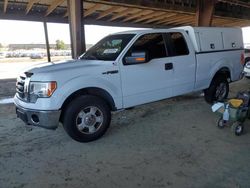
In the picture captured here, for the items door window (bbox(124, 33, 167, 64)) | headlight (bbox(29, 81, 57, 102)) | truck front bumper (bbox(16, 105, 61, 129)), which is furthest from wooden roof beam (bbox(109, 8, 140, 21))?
truck front bumper (bbox(16, 105, 61, 129))

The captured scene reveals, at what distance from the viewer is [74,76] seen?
336cm

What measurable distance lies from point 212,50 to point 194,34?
68 centimetres

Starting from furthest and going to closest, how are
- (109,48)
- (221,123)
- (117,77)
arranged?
(109,48) < (221,123) < (117,77)

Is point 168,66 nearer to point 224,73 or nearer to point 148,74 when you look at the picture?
point 148,74

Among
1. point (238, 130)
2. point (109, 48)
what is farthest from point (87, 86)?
point (238, 130)

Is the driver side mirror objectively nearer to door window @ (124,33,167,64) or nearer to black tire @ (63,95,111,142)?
door window @ (124,33,167,64)

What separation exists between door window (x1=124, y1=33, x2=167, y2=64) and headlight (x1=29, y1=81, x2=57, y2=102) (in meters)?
1.42

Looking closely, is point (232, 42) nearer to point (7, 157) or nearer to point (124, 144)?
point (124, 144)

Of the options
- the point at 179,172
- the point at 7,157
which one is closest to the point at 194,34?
the point at 179,172

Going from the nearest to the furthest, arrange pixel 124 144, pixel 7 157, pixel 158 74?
pixel 7 157 < pixel 124 144 < pixel 158 74

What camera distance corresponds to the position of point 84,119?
11.6 feet

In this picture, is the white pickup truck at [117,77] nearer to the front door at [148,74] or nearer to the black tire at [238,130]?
the front door at [148,74]

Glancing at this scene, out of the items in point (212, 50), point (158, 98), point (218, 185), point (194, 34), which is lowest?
point (218, 185)

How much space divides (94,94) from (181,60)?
2.02m
